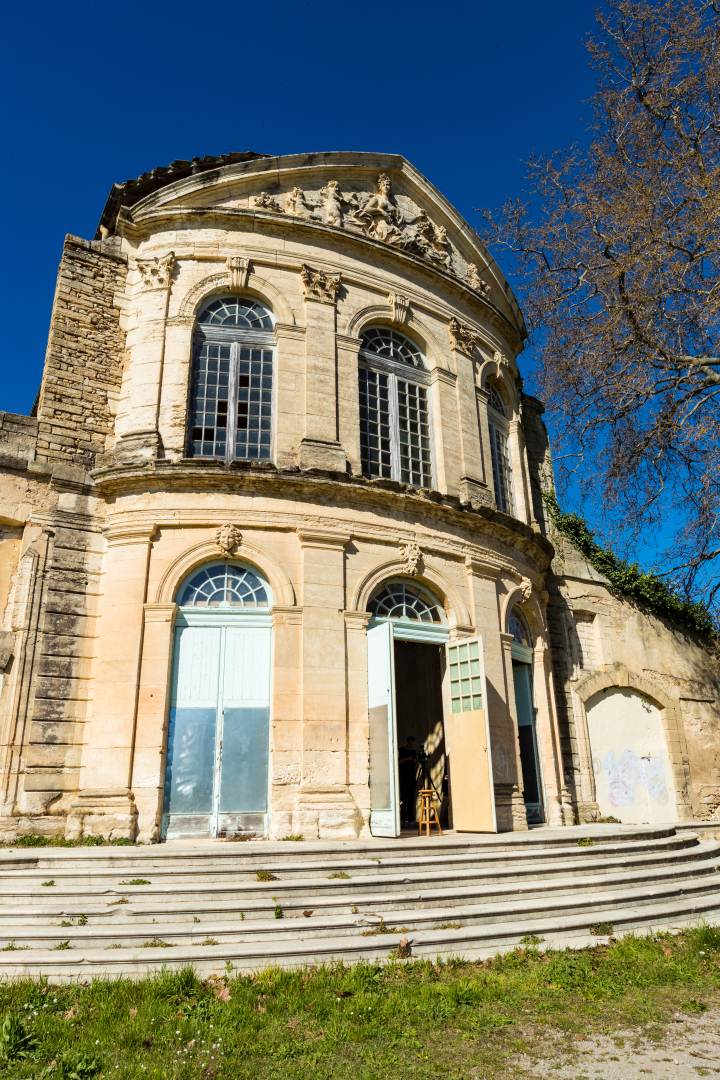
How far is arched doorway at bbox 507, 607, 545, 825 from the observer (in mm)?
14445

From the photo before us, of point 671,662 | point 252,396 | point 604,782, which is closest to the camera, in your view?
point 252,396

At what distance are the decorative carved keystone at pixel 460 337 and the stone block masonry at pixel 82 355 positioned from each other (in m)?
6.26

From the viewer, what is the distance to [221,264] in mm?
13336

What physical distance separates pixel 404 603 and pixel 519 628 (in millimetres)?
3411

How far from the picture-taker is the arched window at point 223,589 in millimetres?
11508

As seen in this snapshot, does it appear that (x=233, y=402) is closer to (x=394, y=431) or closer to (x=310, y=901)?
(x=394, y=431)

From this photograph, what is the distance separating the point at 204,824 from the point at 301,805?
1.32m

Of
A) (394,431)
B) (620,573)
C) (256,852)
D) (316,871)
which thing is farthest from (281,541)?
(620,573)

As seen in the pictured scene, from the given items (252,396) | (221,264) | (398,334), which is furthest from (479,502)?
(221,264)

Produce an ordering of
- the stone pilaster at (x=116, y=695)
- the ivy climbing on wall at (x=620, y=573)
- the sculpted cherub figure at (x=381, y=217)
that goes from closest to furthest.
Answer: the stone pilaster at (x=116, y=695)
the sculpted cherub figure at (x=381, y=217)
the ivy climbing on wall at (x=620, y=573)

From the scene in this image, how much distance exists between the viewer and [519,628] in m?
15.2

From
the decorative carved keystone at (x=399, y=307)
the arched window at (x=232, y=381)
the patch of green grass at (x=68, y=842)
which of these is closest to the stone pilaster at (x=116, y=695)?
the patch of green grass at (x=68, y=842)

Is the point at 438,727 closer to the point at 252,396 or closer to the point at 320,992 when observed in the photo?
the point at 252,396

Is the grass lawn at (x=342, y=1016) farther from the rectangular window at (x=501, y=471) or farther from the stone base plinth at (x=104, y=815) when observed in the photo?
the rectangular window at (x=501, y=471)
